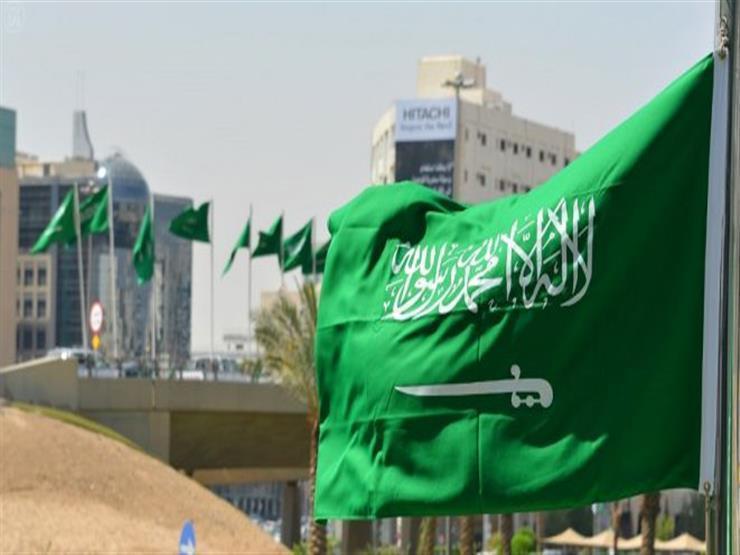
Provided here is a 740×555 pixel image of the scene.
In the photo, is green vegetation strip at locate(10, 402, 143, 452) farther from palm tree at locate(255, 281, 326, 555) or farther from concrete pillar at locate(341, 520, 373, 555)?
concrete pillar at locate(341, 520, 373, 555)

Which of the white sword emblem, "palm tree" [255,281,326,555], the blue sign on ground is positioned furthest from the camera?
"palm tree" [255,281,326,555]

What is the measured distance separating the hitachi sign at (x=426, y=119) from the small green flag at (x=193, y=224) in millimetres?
70376

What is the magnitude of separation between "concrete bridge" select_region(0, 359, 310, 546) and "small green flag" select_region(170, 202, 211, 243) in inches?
271

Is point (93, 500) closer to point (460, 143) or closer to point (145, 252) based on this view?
point (145, 252)

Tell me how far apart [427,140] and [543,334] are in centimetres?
13234

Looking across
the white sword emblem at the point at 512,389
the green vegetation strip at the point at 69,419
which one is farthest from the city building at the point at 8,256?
the white sword emblem at the point at 512,389

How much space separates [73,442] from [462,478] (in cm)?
3497

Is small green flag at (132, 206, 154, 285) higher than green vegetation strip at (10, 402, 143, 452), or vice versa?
small green flag at (132, 206, 154, 285)

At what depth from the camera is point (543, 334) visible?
5.24 meters

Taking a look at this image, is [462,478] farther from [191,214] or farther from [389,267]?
[191,214]

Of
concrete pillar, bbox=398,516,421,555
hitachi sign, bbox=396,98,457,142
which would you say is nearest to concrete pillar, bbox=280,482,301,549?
concrete pillar, bbox=398,516,421,555

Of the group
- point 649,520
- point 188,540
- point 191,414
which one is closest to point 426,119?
point 191,414

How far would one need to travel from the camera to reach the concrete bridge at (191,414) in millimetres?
49938

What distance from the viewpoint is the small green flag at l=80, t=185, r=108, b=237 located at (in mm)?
63334
